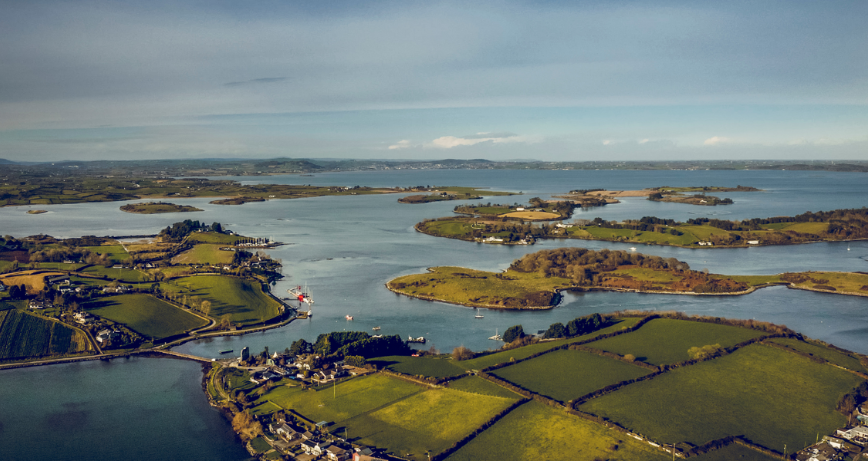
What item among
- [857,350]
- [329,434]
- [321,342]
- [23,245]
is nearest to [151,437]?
[329,434]

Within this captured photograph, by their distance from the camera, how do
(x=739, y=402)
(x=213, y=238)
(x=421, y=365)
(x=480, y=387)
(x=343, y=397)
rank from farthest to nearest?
(x=213, y=238) < (x=421, y=365) < (x=480, y=387) < (x=343, y=397) < (x=739, y=402)

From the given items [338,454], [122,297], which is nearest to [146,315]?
[122,297]

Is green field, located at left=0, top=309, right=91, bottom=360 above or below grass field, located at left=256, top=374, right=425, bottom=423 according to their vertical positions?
above

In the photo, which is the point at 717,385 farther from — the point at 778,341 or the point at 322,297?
the point at 322,297

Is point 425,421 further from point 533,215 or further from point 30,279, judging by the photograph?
point 533,215

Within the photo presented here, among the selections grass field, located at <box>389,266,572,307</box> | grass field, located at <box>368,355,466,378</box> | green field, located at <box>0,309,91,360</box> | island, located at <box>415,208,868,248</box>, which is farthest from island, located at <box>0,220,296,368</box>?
island, located at <box>415,208,868,248</box>

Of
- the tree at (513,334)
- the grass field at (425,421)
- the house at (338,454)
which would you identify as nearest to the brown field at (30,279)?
the grass field at (425,421)

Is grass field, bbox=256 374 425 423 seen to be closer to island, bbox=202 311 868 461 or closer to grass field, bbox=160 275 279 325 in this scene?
island, bbox=202 311 868 461
